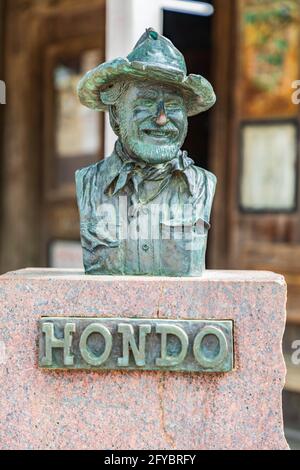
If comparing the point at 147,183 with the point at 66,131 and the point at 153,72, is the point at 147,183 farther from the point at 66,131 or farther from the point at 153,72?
the point at 66,131

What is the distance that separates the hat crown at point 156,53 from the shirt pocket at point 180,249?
1.92 feet

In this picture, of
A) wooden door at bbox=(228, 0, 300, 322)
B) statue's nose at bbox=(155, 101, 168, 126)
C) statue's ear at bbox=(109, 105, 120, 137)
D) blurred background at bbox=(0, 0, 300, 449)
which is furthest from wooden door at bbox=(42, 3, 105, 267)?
statue's nose at bbox=(155, 101, 168, 126)

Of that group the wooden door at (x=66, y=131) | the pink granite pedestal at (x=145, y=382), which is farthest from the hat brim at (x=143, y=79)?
the wooden door at (x=66, y=131)

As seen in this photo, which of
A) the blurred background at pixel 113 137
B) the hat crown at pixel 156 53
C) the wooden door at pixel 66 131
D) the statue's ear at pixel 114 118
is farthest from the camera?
the wooden door at pixel 66 131

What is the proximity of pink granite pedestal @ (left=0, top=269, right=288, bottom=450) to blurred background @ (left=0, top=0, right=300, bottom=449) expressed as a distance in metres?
1.88

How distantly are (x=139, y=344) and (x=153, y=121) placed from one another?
0.83m

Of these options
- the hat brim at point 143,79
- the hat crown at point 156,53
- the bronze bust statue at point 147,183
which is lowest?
the bronze bust statue at point 147,183

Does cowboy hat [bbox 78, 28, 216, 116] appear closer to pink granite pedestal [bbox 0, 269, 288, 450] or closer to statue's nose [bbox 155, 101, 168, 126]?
statue's nose [bbox 155, 101, 168, 126]

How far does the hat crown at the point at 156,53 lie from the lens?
2715 millimetres

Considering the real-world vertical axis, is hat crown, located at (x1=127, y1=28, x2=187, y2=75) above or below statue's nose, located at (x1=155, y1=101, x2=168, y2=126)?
above

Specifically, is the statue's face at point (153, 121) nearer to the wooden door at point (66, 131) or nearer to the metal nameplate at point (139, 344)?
the metal nameplate at point (139, 344)

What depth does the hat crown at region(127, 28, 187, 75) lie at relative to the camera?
8.91 feet

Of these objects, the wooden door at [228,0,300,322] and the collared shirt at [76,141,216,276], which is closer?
the collared shirt at [76,141,216,276]

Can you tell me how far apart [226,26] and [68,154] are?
1551mm
